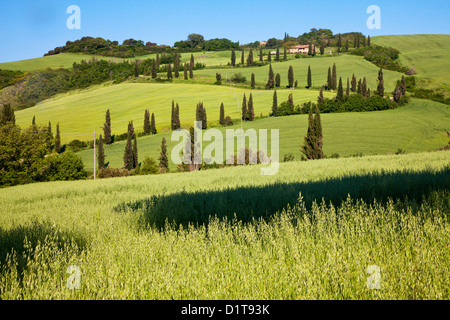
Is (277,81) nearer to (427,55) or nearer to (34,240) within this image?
(427,55)

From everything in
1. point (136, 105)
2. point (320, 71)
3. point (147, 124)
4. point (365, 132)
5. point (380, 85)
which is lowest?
point (365, 132)

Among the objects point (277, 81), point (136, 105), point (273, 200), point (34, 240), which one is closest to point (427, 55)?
point (277, 81)

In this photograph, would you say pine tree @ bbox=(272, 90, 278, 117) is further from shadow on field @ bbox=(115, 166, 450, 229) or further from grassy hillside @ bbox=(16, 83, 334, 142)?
shadow on field @ bbox=(115, 166, 450, 229)

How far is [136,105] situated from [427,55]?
119 m

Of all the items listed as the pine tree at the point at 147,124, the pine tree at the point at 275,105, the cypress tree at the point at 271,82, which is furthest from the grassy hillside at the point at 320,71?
the pine tree at the point at 147,124

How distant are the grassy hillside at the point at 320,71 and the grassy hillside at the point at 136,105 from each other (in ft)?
52.3

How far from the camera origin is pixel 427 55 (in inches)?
5002

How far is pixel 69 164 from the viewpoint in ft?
156

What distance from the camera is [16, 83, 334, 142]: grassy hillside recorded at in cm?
8869

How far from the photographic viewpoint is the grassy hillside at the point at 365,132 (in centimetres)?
5669
